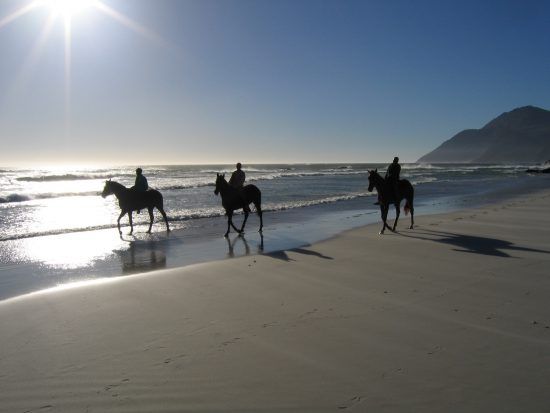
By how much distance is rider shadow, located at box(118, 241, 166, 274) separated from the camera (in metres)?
8.59

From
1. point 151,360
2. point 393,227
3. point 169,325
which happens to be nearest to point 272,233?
point 393,227

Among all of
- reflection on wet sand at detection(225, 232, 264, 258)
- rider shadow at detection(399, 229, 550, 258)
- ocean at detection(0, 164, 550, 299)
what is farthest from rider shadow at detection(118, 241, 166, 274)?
rider shadow at detection(399, 229, 550, 258)

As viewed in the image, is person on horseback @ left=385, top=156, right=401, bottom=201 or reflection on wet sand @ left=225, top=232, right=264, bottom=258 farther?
person on horseback @ left=385, top=156, right=401, bottom=201

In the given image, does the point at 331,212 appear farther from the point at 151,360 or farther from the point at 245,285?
the point at 151,360

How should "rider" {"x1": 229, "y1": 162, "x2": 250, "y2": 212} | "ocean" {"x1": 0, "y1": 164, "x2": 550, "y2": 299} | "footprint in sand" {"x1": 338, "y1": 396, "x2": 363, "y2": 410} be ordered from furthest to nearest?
"rider" {"x1": 229, "y1": 162, "x2": 250, "y2": 212}
"ocean" {"x1": 0, "y1": 164, "x2": 550, "y2": 299}
"footprint in sand" {"x1": 338, "y1": 396, "x2": 363, "y2": 410}

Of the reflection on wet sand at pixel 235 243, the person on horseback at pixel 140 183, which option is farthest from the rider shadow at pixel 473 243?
the person on horseback at pixel 140 183

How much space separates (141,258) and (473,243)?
7343mm

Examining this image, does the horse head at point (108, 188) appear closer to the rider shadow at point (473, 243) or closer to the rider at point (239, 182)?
the rider at point (239, 182)

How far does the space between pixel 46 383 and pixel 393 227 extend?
10571 millimetres

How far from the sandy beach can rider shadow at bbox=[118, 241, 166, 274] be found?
109 centimetres

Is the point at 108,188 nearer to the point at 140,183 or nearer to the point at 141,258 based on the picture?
the point at 140,183

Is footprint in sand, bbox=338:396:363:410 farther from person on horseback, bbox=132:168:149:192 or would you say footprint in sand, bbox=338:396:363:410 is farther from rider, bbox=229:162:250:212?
person on horseback, bbox=132:168:149:192

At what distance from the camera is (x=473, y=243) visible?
9898mm

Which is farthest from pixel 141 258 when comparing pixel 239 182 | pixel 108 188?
pixel 108 188
